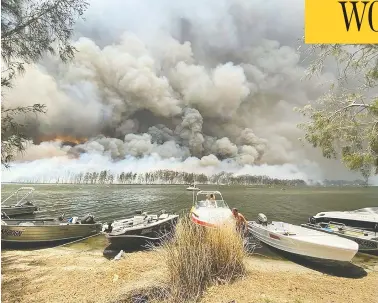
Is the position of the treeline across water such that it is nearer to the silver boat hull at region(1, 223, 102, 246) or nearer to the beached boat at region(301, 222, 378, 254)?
the silver boat hull at region(1, 223, 102, 246)

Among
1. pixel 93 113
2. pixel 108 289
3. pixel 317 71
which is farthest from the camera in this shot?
pixel 93 113

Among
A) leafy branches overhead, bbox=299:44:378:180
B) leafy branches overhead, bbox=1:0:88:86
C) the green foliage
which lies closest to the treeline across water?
the green foliage

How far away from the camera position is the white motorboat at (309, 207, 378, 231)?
19.8 feet

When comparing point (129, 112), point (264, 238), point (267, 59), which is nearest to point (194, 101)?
point (129, 112)

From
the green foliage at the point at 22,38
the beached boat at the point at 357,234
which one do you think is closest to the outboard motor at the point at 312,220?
the beached boat at the point at 357,234

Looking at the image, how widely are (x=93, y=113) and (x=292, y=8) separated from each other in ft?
11.1

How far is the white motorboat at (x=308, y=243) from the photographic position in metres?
4.20

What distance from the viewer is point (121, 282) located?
3180mm

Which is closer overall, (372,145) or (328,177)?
(372,145)

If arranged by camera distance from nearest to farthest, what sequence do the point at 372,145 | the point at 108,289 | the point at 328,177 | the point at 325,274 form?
the point at 108,289
the point at 372,145
the point at 325,274
the point at 328,177

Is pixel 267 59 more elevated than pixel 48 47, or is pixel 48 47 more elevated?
pixel 267 59

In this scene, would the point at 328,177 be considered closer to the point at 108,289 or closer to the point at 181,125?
the point at 181,125

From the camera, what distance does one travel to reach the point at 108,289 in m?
3.03

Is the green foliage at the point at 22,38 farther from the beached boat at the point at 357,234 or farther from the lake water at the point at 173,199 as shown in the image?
the beached boat at the point at 357,234
